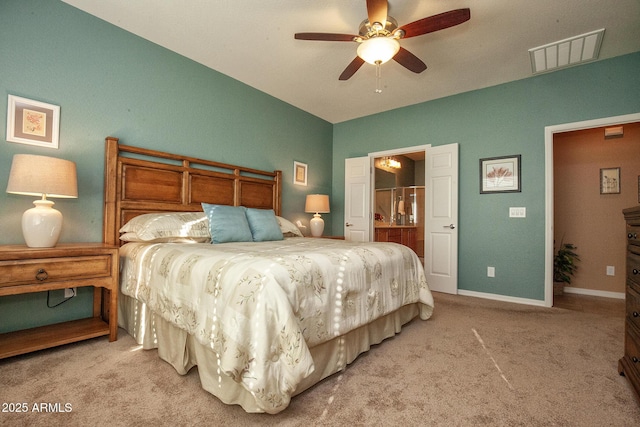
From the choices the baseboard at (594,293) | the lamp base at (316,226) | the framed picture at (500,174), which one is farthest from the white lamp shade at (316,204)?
the baseboard at (594,293)

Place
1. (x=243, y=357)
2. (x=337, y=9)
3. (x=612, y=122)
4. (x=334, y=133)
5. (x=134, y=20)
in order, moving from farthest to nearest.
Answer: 1. (x=334, y=133)
2. (x=612, y=122)
3. (x=134, y=20)
4. (x=337, y=9)
5. (x=243, y=357)

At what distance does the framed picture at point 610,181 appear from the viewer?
406cm

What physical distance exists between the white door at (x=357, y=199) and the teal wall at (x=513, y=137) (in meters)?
0.88

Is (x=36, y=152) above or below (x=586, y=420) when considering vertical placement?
above

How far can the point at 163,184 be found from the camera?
307 centimetres

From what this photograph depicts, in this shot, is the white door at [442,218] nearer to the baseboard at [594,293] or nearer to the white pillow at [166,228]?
the baseboard at [594,293]

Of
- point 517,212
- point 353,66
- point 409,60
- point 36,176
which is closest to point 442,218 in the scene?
point 517,212

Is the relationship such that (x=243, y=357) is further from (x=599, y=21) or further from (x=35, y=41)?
(x=599, y=21)

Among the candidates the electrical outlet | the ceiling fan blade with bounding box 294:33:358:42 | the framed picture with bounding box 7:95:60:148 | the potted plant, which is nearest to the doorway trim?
the electrical outlet

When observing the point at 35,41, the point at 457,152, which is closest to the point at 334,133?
the point at 457,152

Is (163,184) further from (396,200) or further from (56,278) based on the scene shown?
(396,200)

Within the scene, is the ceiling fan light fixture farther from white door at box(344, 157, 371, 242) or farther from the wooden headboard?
white door at box(344, 157, 371, 242)

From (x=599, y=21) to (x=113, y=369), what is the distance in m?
4.57

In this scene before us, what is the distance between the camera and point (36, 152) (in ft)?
7.75
